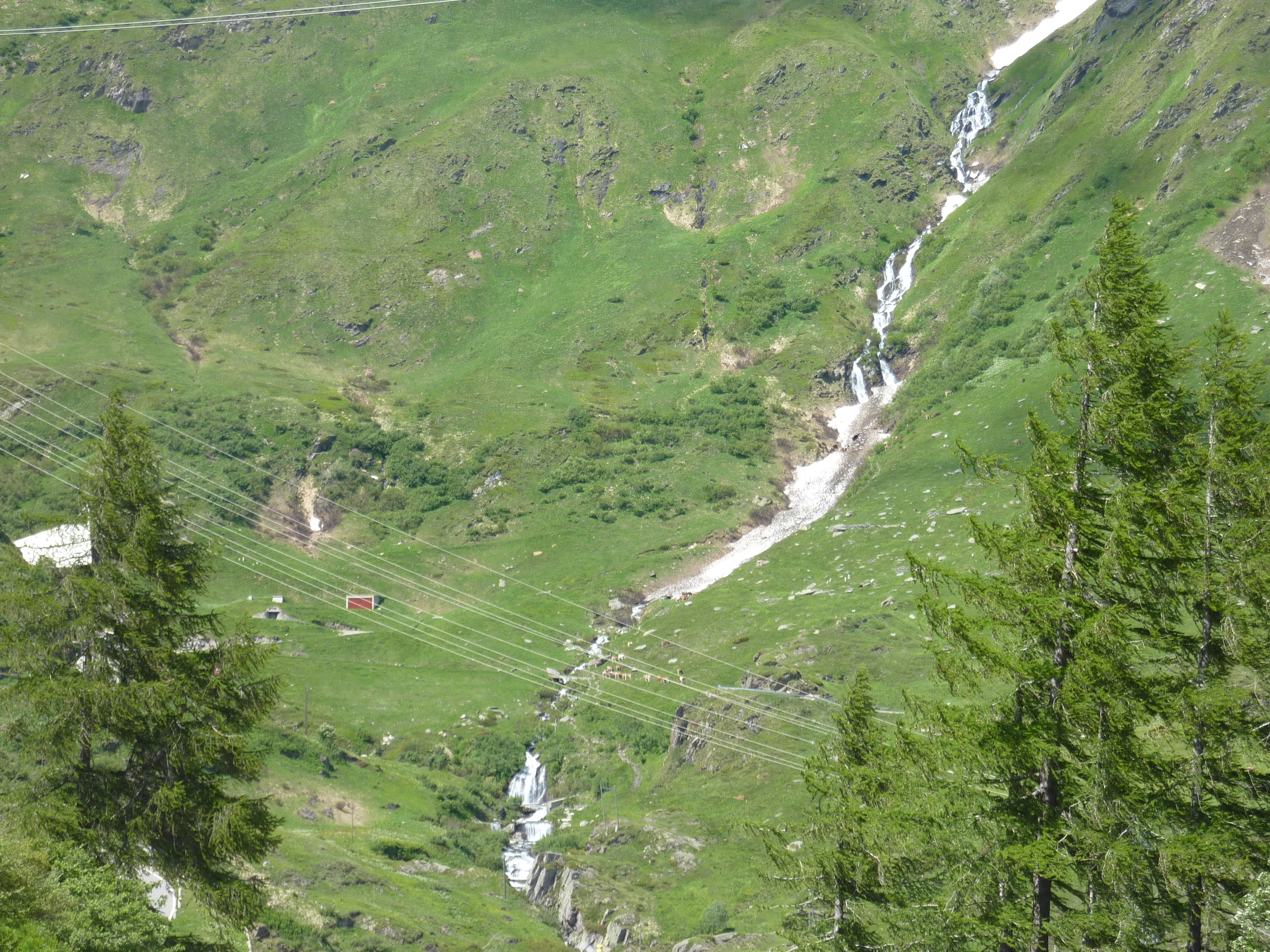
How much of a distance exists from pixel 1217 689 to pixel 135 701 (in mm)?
20654

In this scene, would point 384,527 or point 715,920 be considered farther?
point 384,527

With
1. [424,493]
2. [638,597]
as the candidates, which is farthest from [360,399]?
[638,597]

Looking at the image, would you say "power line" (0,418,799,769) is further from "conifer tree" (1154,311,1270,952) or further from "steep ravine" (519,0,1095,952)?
"conifer tree" (1154,311,1270,952)

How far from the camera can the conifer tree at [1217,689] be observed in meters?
17.0

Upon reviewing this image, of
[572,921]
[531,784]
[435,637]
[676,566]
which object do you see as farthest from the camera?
[676,566]

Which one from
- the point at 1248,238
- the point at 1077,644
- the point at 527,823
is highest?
the point at 1077,644

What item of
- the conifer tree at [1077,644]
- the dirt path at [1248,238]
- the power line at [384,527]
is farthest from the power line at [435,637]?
the dirt path at [1248,238]

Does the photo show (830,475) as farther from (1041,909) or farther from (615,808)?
(1041,909)

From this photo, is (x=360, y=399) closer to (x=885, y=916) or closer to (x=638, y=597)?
(x=638, y=597)

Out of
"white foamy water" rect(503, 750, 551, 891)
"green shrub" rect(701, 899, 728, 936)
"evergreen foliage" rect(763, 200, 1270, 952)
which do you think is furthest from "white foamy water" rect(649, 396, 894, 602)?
"evergreen foliage" rect(763, 200, 1270, 952)

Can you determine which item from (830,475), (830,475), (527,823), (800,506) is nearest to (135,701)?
(527,823)

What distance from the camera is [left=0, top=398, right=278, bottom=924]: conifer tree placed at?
22.9 metres

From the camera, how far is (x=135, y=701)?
22875mm

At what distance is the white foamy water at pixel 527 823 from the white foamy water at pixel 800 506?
114 ft
